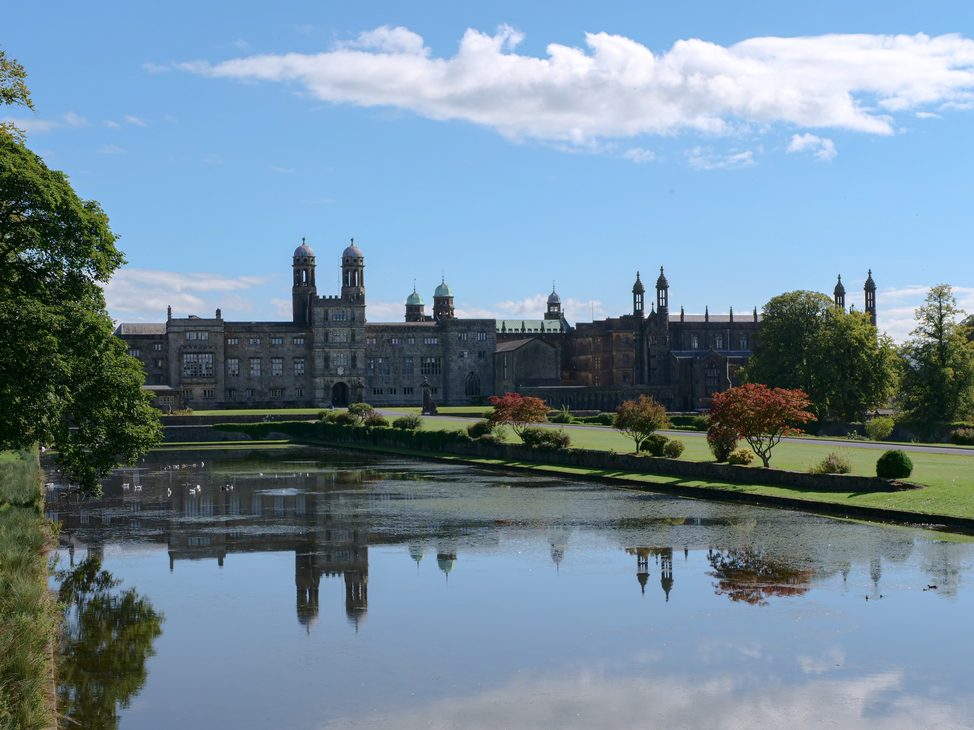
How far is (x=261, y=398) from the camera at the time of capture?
12912 cm

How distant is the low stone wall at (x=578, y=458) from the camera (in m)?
38.2

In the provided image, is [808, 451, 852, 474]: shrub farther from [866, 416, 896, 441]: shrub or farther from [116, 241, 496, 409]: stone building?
[116, 241, 496, 409]: stone building

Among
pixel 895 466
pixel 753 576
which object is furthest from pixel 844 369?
pixel 753 576

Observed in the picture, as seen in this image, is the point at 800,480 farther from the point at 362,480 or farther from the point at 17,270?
the point at 17,270

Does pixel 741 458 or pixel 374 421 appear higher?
pixel 374 421

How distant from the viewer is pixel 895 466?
36406 mm

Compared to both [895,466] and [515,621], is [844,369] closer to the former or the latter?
[895,466]

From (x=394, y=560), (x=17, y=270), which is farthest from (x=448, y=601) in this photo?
(x=17, y=270)

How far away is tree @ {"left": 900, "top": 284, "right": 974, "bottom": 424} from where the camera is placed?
70375 millimetres

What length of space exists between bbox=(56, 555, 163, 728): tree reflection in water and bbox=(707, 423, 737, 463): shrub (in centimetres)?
2574

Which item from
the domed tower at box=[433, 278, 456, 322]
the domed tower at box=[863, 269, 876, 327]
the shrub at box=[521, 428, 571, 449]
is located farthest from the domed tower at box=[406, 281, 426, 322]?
the shrub at box=[521, 428, 571, 449]

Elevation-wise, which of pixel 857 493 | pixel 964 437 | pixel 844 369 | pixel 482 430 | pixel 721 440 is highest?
pixel 844 369

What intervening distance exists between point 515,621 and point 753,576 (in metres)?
6.47

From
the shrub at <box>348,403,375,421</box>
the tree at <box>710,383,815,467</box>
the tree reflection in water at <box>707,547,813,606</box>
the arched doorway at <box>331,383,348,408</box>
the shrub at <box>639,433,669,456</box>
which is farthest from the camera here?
the arched doorway at <box>331,383,348,408</box>
